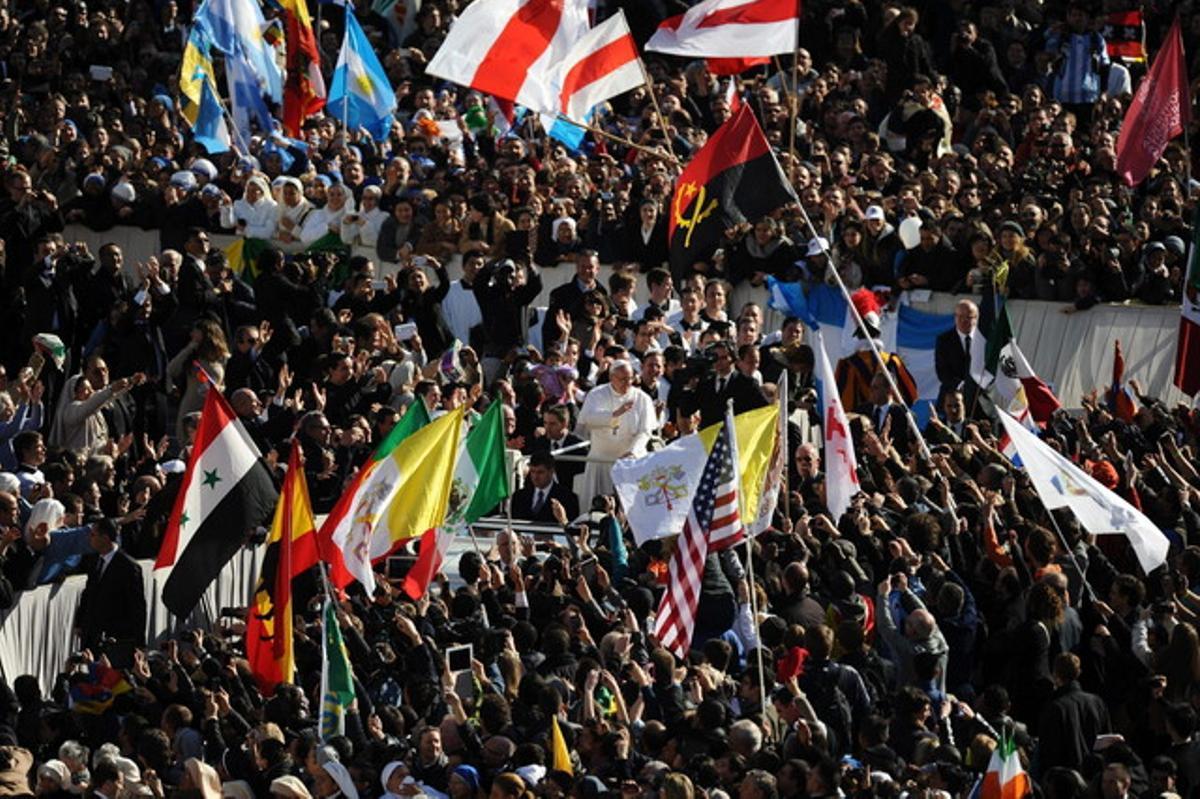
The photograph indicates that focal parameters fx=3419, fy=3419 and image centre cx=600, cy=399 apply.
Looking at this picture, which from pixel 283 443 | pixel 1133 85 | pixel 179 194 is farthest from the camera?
pixel 1133 85

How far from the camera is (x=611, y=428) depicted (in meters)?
23.0

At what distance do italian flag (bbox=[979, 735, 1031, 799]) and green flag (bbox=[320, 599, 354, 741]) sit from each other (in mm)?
4098

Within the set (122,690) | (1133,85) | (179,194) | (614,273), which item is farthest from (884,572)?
(1133,85)

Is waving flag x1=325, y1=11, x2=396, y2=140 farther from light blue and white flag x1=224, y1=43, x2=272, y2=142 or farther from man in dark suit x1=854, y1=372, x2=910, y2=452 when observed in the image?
man in dark suit x1=854, y1=372, x2=910, y2=452

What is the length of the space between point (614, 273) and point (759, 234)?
1317mm

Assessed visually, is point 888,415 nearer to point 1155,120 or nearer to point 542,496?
point 542,496

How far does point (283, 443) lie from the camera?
23406 mm

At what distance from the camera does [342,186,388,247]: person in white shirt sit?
93.1 feet

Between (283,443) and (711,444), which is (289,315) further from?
(711,444)

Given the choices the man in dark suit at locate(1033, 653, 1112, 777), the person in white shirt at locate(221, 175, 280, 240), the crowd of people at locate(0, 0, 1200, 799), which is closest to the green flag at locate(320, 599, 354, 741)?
the crowd of people at locate(0, 0, 1200, 799)

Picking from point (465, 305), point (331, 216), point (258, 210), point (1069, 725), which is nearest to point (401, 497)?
point (1069, 725)

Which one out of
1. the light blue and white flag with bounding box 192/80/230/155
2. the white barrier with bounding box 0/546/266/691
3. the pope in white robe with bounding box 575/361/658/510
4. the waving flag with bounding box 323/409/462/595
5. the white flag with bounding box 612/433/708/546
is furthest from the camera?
the light blue and white flag with bounding box 192/80/230/155

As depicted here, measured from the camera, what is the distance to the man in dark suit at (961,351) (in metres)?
24.8

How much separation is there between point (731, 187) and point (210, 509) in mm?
4266
